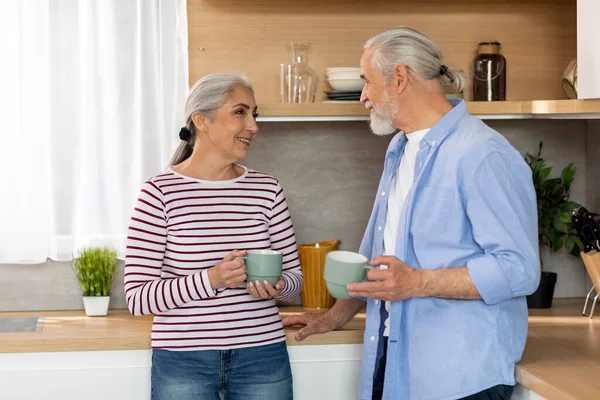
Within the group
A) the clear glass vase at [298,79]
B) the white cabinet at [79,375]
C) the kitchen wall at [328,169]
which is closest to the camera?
the white cabinet at [79,375]

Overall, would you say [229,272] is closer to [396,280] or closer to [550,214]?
[396,280]

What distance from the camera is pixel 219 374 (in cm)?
222

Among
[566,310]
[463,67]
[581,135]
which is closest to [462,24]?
[463,67]

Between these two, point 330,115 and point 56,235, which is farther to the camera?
point 56,235

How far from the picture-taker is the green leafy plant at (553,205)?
296 cm

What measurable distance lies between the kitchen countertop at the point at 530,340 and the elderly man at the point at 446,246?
0.12 metres

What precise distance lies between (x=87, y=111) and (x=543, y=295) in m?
1.60

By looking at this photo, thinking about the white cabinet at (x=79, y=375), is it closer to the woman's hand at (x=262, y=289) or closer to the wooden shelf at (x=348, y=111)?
the woman's hand at (x=262, y=289)

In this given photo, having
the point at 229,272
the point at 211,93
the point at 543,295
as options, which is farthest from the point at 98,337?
the point at 543,295

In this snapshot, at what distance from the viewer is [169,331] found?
2223 millimetres

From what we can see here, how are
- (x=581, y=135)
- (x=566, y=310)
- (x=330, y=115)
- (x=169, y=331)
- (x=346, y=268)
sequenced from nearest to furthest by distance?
(x=346, y=268) < (x=169, y=331) < (x=330, y=115) < (x=566, y=310) < (x=581, y=135)

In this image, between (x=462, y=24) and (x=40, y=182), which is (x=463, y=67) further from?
(x=40, y=182)

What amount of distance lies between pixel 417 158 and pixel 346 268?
11.6 inches

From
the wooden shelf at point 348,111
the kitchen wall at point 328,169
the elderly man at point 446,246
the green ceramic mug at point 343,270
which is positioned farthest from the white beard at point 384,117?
the kitchen wall at point 328,169
